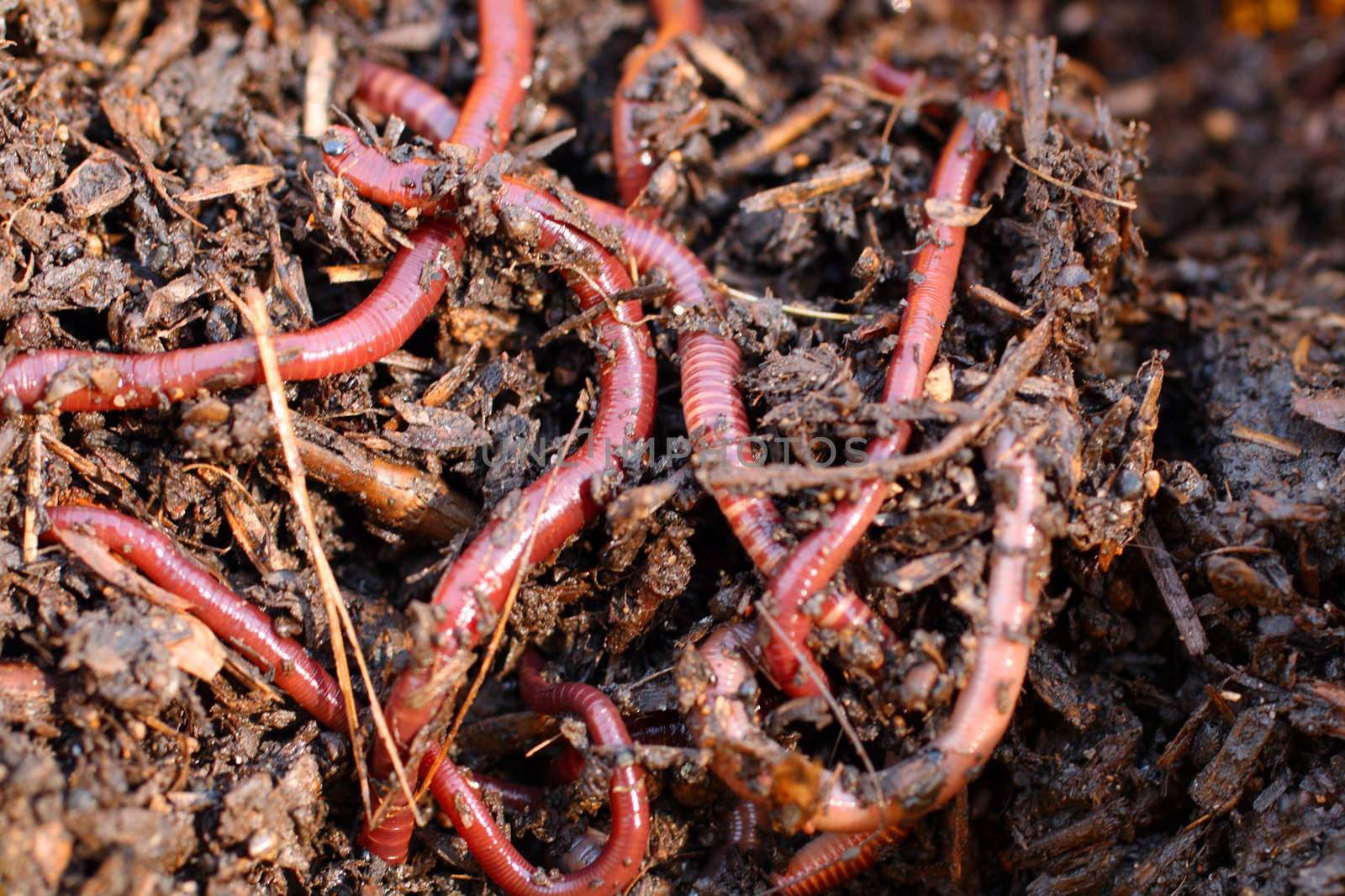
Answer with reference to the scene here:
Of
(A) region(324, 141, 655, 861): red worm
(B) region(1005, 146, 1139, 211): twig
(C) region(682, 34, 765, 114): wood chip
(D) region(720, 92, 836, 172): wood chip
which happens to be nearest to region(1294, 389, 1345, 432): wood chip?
(B) region(1005, 146, 1139, 211): twig

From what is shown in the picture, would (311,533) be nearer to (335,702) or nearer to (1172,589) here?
(335,702)

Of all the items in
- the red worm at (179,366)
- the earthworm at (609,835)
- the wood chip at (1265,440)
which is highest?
the red worm at (179,366)

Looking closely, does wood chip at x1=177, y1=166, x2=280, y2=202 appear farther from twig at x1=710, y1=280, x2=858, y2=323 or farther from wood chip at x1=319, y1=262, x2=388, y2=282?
twig at x1=710, y1=280, x2=858, y2=323

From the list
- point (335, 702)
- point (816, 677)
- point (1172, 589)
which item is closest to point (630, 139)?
point (816, 677)

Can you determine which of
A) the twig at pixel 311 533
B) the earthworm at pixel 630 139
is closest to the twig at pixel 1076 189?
the earthworm at pixel 630 139

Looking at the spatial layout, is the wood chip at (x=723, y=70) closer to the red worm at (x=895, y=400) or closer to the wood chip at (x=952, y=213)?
the red worm at (x=895, y=400)

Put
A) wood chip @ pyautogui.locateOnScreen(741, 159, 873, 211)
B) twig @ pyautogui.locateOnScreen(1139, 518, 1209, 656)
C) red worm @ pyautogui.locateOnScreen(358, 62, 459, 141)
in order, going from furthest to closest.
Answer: red worm @ pyautogui.locateOnScreen(358, 62, 459, 141) → wood chip @ pyautogui.locateOnScreen(741, 159, 873, 211) → twig @ pyautogui.locateOnScreen(1139, 518, 1209, 656)
